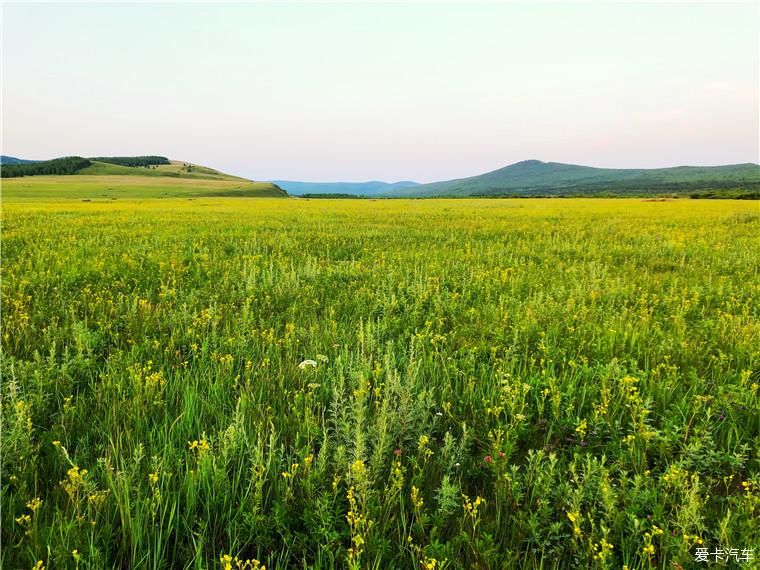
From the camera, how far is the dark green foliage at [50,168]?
157m

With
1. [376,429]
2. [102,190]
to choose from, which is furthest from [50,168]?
[376,429]

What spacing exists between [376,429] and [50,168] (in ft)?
717

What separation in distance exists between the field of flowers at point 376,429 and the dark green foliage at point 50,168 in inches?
7968

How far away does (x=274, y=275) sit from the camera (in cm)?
686

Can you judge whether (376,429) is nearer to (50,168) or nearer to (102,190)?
(102,190)

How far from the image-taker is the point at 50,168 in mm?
168125

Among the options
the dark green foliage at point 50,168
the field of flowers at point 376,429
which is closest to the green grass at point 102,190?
the dark green foliage at point 50,168

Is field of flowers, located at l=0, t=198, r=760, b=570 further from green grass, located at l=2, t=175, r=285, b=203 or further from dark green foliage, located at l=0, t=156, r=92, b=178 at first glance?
dark green foliage, located at l=0, t=156, r=92, b=178

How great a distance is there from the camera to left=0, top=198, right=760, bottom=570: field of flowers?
1.88 metres

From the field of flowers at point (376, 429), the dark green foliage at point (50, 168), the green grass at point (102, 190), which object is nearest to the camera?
the field of flowers at point (376, 429)

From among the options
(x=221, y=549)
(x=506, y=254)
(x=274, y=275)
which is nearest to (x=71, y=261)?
(x=274, y=275)

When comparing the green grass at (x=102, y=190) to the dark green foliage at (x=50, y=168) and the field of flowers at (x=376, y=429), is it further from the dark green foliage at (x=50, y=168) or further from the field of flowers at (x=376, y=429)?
the field of flowers at (x=376, y=429)

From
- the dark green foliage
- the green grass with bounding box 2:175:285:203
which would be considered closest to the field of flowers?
the green grass with bounding box 2:175:285:203

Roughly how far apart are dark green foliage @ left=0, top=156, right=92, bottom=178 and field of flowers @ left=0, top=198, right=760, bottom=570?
202 m
